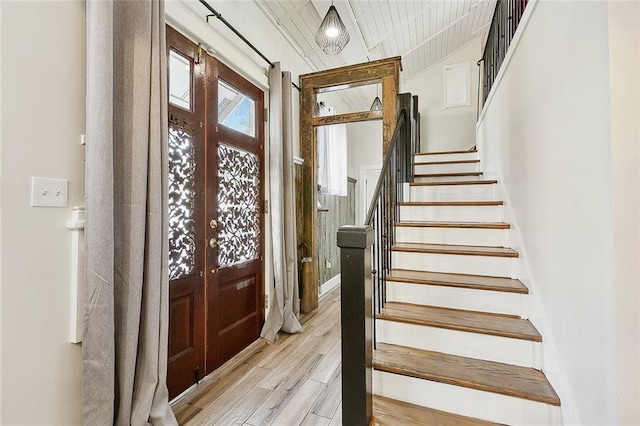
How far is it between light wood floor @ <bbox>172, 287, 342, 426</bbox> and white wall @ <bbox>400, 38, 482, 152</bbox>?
4.32 m

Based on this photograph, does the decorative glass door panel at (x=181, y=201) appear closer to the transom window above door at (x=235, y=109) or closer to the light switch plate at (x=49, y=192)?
the transom window above door at (x=235, y=109)

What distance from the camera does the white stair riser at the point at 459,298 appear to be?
176 centimetres

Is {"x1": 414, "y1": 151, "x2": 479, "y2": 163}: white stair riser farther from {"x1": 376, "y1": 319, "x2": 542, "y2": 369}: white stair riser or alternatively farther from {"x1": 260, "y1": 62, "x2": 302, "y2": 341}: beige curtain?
{"x1": 376, "y1": 319, "x2": 542, "y2": 369}: white stair riser

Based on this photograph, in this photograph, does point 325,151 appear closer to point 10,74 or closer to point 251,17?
point 251,17

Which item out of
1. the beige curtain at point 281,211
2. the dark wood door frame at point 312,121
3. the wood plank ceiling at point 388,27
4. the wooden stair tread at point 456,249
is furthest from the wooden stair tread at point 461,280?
the wood plank ceiling at point 388,27

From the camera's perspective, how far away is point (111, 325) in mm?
1360

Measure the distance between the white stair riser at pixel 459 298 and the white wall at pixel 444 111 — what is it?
4.24m

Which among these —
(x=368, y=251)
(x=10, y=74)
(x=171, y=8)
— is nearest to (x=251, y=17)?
(x=171, y=8)

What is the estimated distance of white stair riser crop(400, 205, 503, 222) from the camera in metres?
2.44

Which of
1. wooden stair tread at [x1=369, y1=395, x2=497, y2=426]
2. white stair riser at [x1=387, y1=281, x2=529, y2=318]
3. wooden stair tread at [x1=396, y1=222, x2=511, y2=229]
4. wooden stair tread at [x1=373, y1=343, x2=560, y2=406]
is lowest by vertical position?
wooden stair tread at [x1=369, y1=395, x2=497, y2=426]

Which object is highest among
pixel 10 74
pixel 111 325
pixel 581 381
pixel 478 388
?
pixel 10 74

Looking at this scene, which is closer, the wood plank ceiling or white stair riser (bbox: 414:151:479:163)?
the wood plank ceiling

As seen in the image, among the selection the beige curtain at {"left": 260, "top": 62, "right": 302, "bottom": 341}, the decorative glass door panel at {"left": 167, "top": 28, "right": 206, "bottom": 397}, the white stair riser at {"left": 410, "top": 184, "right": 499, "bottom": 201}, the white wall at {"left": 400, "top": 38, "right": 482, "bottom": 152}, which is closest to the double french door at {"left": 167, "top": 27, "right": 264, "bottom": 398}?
the decorative glass door panel at {"left": 167, "top": 28, "right": 206, "bottom": 397}

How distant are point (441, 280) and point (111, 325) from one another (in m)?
1.86
